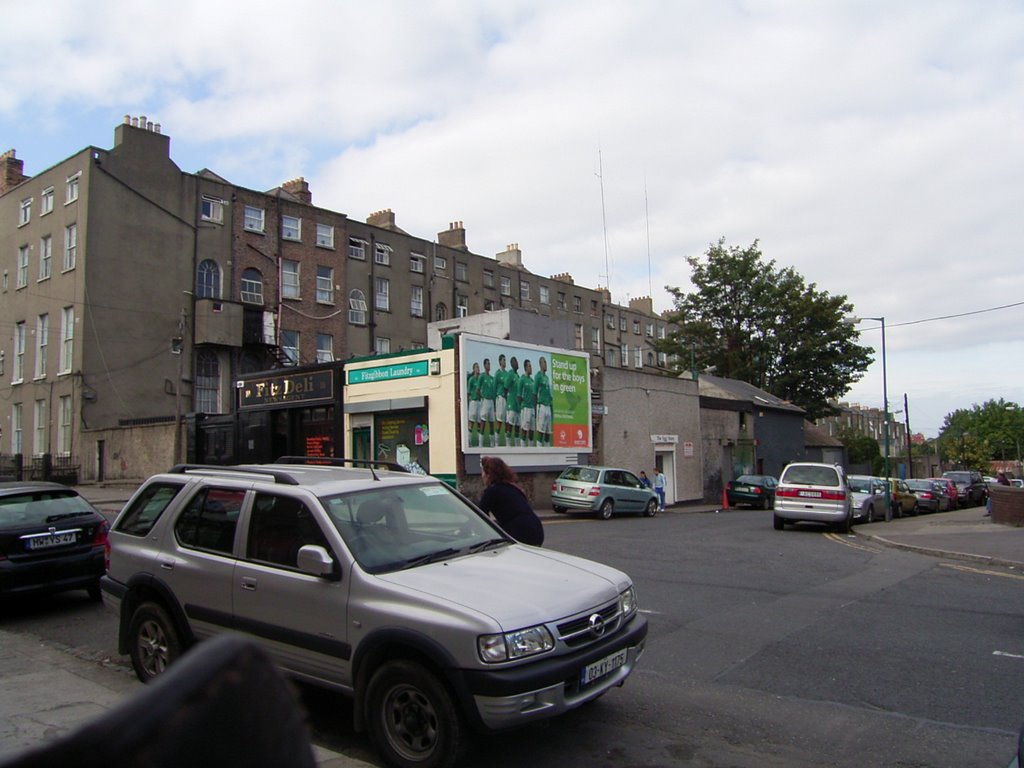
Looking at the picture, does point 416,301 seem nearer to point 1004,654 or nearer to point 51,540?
point 51,540

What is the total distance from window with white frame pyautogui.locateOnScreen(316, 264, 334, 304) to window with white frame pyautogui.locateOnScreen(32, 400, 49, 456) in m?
13.0

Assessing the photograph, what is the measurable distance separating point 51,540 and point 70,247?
29249 mm

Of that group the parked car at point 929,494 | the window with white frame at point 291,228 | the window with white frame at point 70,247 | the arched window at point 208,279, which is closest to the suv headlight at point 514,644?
the parked car at point 929,494

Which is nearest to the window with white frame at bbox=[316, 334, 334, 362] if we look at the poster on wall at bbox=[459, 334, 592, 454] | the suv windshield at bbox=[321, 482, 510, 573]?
the poster on wall at bbox=[459, 334, 592, 454]

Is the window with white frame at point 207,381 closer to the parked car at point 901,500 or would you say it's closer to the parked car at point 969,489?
the parked car at point 901,500

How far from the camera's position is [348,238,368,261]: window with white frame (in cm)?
4269

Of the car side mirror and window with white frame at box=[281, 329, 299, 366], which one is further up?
window with white frame at box=[281, 329, 299, 366]

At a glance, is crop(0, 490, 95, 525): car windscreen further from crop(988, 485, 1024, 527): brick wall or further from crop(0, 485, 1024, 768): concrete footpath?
crop(988, 485, 1024, 527): brick wall

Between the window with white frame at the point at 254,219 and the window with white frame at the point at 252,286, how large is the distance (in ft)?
6.40

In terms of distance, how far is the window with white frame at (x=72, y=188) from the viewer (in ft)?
111

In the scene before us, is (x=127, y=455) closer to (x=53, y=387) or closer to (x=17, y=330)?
(x=53, y=387)

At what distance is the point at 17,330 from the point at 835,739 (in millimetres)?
40495

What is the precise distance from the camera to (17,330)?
37156mm

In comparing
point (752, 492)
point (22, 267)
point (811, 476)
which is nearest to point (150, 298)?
point (22, 267)
